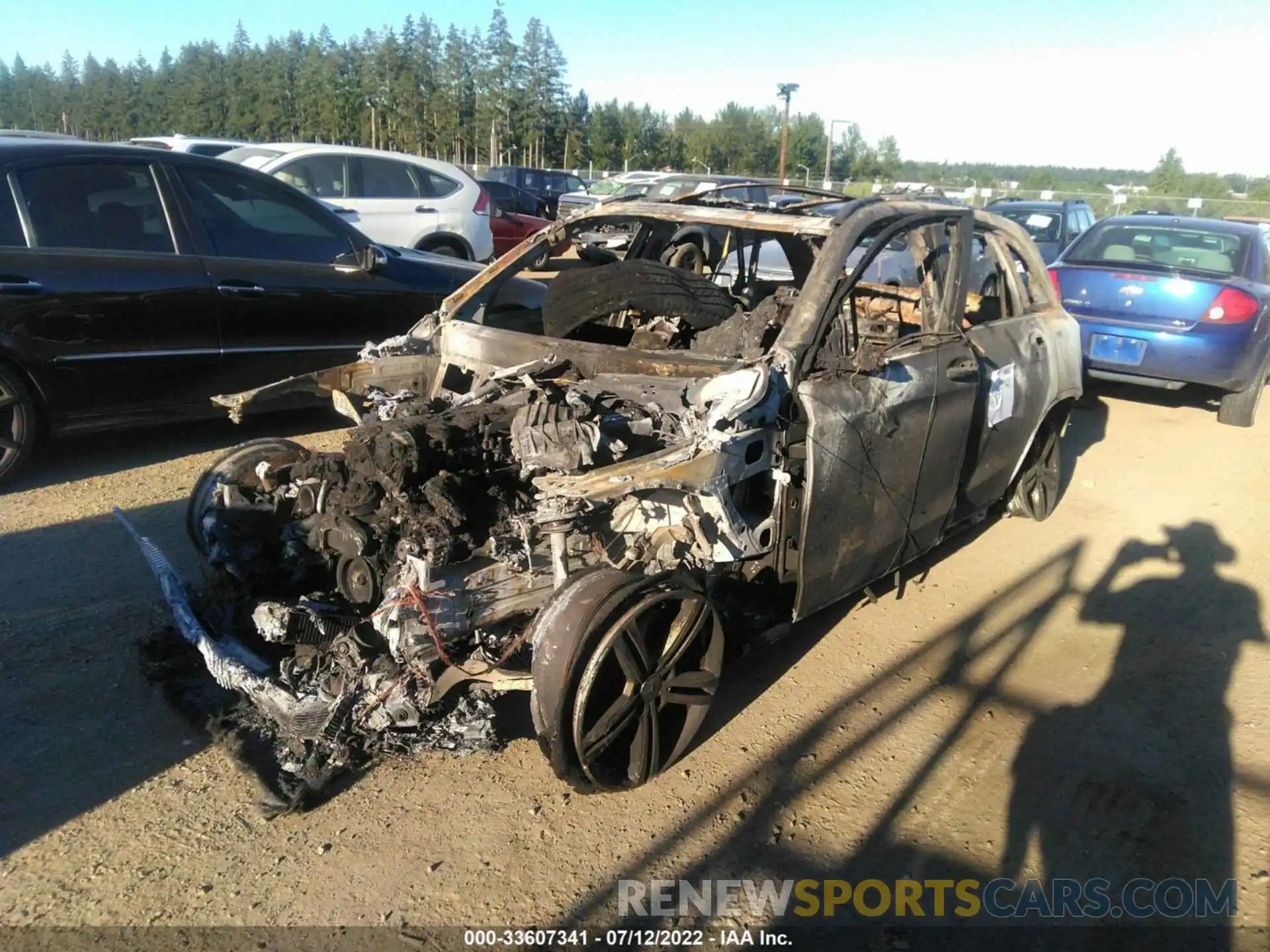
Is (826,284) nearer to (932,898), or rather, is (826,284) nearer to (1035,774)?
(1035,774)

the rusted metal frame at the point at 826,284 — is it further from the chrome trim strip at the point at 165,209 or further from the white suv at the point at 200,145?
the white suv at the point at 200,145

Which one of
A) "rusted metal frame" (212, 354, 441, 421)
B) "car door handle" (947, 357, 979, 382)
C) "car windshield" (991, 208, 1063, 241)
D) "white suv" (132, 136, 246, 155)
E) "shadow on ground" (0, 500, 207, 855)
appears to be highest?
"white suv" (132, 136, 246, 155)

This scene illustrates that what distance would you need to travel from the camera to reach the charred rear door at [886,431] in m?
3.22

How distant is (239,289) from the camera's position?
18.1 ft

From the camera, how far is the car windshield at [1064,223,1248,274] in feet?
25.6

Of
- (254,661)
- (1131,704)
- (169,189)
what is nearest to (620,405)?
(254,661)

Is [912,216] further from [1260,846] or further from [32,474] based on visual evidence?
[32,474]

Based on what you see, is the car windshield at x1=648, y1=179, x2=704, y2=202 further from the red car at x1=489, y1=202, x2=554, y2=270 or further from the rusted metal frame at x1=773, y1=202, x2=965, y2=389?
the rusted metal frame at x1=773, y1=202, x2=965, y2=389

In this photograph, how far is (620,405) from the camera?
10.7 ft

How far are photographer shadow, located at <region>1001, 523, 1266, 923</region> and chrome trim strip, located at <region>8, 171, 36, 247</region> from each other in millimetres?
5458

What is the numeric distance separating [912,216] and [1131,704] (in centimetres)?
222

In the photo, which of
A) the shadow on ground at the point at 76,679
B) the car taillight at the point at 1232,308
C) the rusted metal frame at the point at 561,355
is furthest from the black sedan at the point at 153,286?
the car taillight at the point at 1232,308

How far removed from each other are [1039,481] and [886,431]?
2418 mm

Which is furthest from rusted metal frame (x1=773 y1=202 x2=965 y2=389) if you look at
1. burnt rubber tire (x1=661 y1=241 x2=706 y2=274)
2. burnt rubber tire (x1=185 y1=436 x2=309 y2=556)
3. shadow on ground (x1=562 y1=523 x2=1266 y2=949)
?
burnt rubber tire (x1=185 y1=436 x2=309 y2=556)
